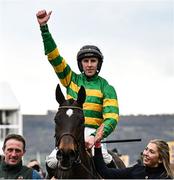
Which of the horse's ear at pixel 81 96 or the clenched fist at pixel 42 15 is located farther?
the clenched fist at pixel 42 15

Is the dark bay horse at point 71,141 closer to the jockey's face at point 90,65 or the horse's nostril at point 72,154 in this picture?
the horse's nostril at point 72,154

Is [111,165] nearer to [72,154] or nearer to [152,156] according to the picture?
[152,156]

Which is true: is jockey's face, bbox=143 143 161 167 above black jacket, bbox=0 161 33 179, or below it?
above

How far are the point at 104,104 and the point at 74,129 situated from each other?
1197 millimetres

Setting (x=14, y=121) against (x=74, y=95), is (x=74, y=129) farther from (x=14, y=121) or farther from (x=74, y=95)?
(x=14, y=121)

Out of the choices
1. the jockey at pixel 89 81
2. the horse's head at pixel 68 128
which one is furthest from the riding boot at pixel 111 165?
the horse's head at pixel 68 128

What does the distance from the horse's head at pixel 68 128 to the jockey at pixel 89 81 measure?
71cm

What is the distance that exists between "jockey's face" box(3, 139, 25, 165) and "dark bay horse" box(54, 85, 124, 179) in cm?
46

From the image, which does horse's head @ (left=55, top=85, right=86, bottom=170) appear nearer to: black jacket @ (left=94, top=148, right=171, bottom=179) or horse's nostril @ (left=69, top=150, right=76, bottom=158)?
horse's nostril @ (left=69, top=150, right=76, bottom=158)

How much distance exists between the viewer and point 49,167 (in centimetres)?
1188

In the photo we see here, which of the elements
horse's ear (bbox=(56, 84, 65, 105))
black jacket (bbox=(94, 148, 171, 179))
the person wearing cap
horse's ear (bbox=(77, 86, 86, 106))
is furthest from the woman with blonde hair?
the person wearing cap

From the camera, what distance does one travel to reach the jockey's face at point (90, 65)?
1219 cm

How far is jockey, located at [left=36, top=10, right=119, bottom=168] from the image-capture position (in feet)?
39.6

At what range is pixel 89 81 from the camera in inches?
483
